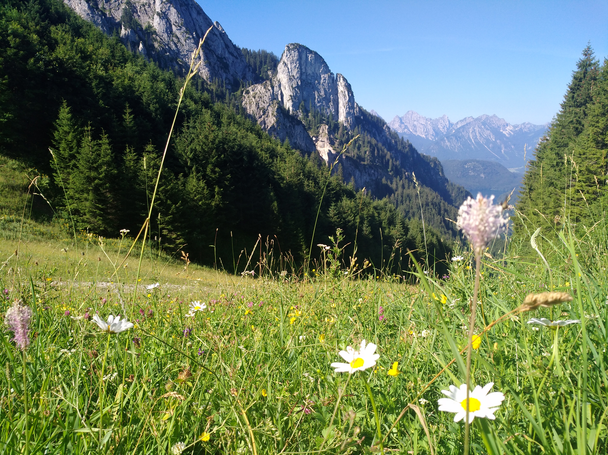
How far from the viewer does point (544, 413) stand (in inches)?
41.7

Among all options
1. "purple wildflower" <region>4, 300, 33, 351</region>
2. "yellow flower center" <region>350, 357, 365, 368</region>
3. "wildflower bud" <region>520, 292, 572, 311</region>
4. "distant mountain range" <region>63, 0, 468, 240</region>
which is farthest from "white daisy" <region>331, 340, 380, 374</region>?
"distant mountain range" <region>63, 0, 468, 240</region>

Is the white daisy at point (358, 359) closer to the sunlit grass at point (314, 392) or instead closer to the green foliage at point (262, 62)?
the sunlit grass at point (314, 392)

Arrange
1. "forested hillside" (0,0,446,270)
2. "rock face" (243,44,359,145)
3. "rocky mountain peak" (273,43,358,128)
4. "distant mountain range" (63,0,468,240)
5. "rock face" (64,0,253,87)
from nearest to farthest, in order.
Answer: "forested hillside" (0,0,446,270) < "rock face" (64,0,253,87) < "distant mountain range" (63,0,468,240) < "rock face" (243,44,359,145) < "rocky mountain peak" (273,43,358,128)

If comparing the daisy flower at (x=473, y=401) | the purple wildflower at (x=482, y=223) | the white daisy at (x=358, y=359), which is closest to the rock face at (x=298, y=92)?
the white daisy at (x=358, y=359)

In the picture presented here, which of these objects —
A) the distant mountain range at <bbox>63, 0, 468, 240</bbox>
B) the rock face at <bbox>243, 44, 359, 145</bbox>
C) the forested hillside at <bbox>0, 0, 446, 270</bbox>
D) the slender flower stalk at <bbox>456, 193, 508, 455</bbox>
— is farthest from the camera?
the rock face at <bbox>243, 44, 359, 145</bbox>

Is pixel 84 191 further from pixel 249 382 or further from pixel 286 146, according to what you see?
pixel 286 146

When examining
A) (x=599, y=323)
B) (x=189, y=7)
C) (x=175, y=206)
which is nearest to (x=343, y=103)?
(x=189, y=7)

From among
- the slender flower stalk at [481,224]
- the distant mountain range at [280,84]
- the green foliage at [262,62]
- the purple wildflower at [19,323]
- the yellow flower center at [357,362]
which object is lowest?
the yellow flower center at [357,362]

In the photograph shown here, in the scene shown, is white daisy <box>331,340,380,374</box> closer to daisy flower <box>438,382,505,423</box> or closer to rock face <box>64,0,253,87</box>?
daisy flower <box>438,382,505,423</box>

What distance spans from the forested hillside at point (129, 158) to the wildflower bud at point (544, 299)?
56.6 feet

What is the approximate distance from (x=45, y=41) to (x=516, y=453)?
47.0 m

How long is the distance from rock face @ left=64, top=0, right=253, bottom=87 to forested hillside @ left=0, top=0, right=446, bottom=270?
60.1 m

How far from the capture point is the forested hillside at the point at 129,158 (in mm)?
22266

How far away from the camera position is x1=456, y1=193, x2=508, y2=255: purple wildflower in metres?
0.44
